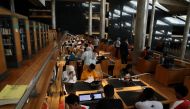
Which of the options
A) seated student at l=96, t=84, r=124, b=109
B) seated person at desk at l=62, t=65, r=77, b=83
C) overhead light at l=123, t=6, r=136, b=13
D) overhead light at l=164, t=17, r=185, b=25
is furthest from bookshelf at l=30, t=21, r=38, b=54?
overhead light at l=164, t=17, r=185, b=25

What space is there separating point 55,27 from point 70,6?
9.32 ft

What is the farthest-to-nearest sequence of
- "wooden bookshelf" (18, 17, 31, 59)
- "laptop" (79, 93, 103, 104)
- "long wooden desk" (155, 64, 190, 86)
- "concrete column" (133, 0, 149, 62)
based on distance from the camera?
"concrete column" (133, 0, 149, 62), "wooden bookshelf" (18, 17, 31, 59), "long wooden desk" (155, 64, 190, 86), "laptop" (79, 93, 103, 104)

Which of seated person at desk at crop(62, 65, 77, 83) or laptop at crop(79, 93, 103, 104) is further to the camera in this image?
seated person at desk at crop(62, 65, 77, 83)

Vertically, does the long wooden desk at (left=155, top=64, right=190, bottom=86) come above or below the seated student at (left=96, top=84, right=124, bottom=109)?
below

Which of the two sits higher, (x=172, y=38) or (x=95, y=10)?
(x=95, y=10)

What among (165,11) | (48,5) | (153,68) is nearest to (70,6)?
(48,5)

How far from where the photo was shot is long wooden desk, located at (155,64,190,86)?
6.17 meters

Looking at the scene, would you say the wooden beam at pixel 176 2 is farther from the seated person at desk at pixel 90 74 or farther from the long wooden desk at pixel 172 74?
the seated person at desk at pixel 90 74

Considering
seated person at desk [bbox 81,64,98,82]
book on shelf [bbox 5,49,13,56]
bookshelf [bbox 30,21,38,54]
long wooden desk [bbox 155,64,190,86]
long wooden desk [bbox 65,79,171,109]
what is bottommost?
long wooden desk [bbox 155,64,190,86]

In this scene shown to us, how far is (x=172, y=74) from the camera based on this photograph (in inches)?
243

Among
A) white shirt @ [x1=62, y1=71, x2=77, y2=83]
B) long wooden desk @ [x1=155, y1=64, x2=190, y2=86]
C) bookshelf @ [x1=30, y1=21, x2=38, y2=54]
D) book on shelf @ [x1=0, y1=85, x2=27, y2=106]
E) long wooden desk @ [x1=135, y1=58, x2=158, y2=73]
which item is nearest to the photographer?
book on shelf @ [x1=0, y1=85, x2=27, y2=106]

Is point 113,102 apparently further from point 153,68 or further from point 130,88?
point 153,68

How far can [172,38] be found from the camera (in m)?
15.9

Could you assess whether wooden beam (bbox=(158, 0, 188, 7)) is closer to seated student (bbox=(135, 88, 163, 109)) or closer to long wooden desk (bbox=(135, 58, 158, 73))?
long wooden desk (bbox=(135, 58, 158, 73))
